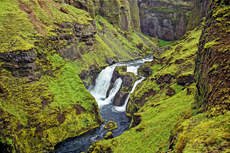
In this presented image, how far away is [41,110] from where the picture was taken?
26625 mm

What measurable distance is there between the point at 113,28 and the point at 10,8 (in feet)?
247

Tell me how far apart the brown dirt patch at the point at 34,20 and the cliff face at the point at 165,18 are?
125798 millimetres

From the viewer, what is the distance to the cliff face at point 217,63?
7866 millimetres

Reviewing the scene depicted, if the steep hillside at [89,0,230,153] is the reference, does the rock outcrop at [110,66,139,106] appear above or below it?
below

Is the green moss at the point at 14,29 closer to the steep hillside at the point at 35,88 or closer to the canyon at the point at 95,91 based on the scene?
the steep hillside at the point at 35,88

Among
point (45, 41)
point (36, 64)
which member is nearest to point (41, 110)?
point (36, 64)

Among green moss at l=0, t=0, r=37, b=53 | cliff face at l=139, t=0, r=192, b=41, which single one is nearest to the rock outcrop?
green moss at l=0, t=0, r=37, b=53

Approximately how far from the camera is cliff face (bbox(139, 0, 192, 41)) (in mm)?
135625

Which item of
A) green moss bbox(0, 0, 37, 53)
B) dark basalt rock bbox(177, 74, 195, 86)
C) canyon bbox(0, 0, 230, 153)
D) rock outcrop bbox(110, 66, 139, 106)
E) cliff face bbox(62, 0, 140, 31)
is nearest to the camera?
canyon bbox(0, 0, 230, 153)

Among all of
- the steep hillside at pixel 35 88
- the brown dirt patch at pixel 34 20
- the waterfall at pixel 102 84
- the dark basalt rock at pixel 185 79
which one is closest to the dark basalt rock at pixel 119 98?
the waterfall at pixel 102 84

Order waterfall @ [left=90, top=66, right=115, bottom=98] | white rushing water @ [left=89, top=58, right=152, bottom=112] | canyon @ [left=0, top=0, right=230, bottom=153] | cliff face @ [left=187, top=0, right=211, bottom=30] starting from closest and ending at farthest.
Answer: canyon @ [left=0, top=0, right=230, bottom=153], white rushing water @ [left=89, top=58, right=152, bottom=112], waterfall @ [left=90, top=66, right=115, bottom=98], cliff face @ [left=187, top=0, right=211, bottom=30]

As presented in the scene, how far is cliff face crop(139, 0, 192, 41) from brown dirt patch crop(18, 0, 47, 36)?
12580 cm

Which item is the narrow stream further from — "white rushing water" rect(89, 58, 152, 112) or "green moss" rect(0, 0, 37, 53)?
"green moss" rect(0, 0, 37, 53)

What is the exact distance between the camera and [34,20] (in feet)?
120
